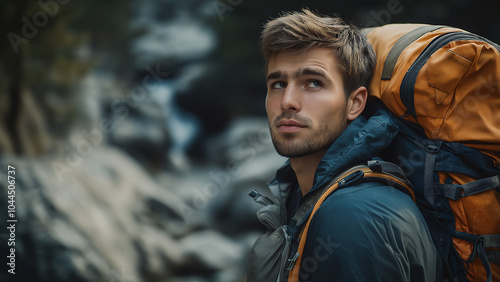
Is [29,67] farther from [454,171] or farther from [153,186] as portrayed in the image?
[454,171]

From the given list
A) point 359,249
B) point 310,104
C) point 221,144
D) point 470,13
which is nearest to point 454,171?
point 359,249

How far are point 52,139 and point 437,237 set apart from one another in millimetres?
3695

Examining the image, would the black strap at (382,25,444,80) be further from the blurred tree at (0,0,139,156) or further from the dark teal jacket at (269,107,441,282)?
the blurred tree at (0,0,139,156)

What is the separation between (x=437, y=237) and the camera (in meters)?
1.11

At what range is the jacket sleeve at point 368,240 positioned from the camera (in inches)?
38.1

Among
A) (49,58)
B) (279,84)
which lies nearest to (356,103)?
(279,84)

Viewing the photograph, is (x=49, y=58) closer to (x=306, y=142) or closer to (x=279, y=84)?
(x=279, y=84)

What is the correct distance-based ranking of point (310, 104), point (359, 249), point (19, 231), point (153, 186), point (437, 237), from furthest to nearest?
1. point (153, 186)
2. point (19, 231)
3. point (310, 104)
4. point (437, 237)
5. point (359, 249)

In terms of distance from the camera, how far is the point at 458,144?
42.4 inches

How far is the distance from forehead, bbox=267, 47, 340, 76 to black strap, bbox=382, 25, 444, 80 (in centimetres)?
22

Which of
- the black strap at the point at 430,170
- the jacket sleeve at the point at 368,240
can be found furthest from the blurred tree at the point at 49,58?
the black strap at the point at 430,170

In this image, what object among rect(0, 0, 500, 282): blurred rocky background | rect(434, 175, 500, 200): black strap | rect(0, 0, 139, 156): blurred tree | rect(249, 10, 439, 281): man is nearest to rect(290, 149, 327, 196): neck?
rect(249, 10, 439, 281): man

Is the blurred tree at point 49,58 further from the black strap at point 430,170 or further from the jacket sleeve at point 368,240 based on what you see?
the black strap at point 430,170

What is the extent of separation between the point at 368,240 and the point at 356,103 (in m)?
0.62
